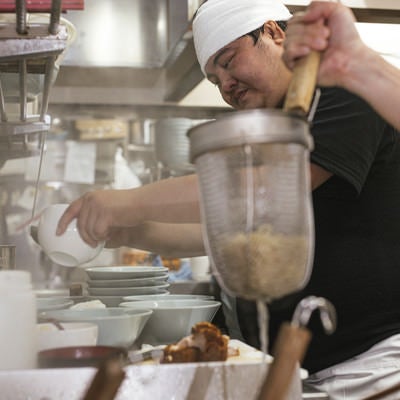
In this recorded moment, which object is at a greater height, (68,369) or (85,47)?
(85,47)

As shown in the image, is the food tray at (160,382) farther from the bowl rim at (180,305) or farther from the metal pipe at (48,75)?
the metal pipe at (48,75)

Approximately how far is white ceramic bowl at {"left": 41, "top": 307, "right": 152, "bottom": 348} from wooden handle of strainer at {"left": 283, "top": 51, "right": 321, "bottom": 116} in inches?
17.6

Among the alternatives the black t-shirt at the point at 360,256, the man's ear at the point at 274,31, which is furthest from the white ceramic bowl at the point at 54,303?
the man's ear at the point at 274,31

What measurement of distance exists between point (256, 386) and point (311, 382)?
688 mm

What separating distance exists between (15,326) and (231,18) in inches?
37.3

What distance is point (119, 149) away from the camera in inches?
144

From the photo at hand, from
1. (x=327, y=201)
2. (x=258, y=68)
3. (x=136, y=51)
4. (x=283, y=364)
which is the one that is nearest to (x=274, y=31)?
(x=258, y=68)

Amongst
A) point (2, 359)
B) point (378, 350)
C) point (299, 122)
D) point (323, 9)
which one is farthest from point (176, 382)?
point (378, 350)

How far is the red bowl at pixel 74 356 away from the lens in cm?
84

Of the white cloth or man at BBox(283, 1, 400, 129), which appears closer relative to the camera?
man at BBox(283, 1, 400, 129)

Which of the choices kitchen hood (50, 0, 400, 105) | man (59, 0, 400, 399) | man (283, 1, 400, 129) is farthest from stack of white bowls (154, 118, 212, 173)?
man (283, 1, 400, 129)

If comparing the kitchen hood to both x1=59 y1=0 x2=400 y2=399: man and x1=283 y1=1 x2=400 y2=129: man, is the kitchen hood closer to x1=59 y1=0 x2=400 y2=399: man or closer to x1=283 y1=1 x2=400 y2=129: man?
x1=59 y1=0 x2=400 y2=399: man

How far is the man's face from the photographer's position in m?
1.48

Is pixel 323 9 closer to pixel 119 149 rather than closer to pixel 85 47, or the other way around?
pixel 85 47
